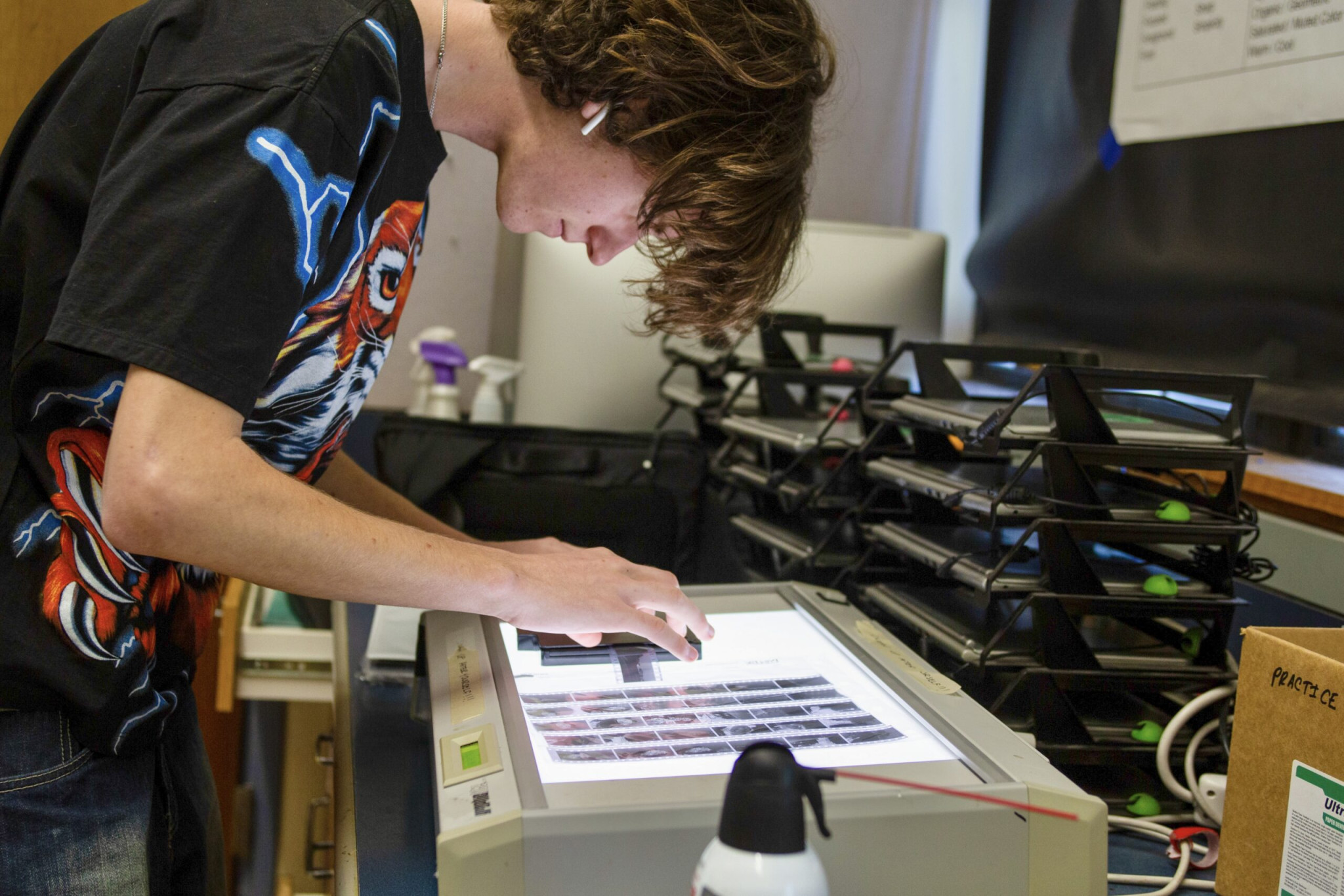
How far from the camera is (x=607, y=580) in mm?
779

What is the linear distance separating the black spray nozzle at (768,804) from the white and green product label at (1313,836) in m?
0.42

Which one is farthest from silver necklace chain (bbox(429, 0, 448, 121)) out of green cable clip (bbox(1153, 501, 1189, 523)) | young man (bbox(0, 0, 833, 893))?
green cable clip (bbox(1153, 501, 1189, 523))

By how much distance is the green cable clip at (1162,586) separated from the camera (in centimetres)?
95

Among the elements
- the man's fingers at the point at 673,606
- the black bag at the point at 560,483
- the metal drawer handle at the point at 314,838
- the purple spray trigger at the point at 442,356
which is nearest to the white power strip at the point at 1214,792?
the man's fingers at the point at 673,606

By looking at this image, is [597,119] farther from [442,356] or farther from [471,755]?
[442,356]

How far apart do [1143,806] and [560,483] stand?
943 mm

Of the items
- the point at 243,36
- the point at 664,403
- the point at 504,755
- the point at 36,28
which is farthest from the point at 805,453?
the point at 36,28

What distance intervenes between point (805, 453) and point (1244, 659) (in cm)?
60

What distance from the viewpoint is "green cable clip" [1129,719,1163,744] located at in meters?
0.92

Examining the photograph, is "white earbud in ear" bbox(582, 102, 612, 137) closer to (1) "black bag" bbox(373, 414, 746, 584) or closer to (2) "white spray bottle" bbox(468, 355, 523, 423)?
(1) "black bag" bbox(373, 414, 746, 584)

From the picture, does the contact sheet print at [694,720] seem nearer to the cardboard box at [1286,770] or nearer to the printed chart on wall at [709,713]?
the printed chart on wall at [709,713]

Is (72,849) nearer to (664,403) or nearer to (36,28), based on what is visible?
(36,28)

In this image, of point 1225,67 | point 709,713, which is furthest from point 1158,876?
point 1225,67

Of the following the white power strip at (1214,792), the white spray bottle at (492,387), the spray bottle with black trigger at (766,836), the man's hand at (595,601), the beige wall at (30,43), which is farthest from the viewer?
the white spray bottle at (492,387)
